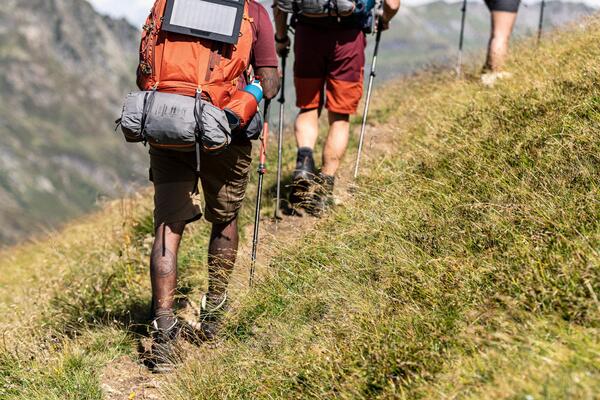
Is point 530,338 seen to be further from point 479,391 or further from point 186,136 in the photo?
point 186,136

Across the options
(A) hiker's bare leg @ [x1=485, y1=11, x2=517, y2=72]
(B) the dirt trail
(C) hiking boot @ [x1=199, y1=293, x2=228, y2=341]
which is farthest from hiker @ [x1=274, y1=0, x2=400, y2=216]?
(A) hiker's bare leg @ [x1=485, y1=11, x2=517, y2=72]

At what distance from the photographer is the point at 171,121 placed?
13.2 feet

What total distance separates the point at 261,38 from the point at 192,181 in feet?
3.55

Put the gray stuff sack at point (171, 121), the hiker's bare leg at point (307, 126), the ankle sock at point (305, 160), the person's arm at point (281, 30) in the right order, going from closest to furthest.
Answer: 1. the gray stuff sack at point (171, 121)
2. the person's arm at point (281, 30)
3. the ankle sock at point (305, 160)
4. the hiker's bare leg at point (307, 126)

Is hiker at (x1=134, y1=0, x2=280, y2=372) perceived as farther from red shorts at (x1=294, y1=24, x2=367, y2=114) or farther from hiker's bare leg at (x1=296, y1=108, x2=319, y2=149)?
hiker's bare leg at (x1=296, y1=108, x2=319, y2=149)

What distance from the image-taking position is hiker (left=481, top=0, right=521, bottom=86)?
859 centimetres

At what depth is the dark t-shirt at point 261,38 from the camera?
4587mm

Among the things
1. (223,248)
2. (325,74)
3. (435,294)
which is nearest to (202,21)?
(223,248)

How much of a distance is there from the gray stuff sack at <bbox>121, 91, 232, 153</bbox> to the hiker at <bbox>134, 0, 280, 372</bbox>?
4 centimetres

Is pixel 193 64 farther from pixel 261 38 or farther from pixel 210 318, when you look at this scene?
pixel 210 318

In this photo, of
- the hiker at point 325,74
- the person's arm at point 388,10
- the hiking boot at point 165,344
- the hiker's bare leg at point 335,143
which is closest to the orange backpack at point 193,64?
the hiking boot at point 165,344

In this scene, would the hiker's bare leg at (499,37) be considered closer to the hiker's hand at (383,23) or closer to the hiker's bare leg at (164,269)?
the hiker's hand at (383,23)

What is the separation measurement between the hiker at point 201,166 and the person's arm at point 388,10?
2.30 m

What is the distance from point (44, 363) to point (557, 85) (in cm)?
431
